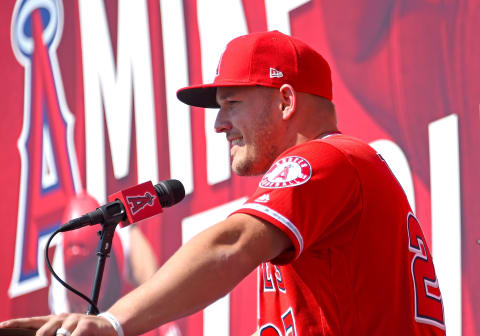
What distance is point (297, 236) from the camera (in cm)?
126

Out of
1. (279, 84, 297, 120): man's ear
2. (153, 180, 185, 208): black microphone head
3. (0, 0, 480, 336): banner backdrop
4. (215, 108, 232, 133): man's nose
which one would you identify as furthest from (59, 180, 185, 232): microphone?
(0, 0, 480, 336): banner backdrop

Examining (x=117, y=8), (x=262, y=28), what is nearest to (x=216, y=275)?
(x=262, y=28)

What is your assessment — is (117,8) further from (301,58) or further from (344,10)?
(301,58)

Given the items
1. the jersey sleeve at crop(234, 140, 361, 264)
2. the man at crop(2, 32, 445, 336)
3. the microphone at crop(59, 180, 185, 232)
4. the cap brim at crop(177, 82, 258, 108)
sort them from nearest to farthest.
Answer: the man at crop(2, 32, 445, 336)
the jersey sleeve at crop(234, 140, 361, 264)
the microphone at crop(59, 180, 185, 232)
the cap brim at crop(177, 82, 258, 108)

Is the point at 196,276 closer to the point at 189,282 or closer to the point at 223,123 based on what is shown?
the point at 189,282

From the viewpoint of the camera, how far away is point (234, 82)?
167cm

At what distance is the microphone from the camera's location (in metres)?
1.49

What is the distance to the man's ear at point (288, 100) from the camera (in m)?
1.66

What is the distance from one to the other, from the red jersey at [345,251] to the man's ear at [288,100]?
17 cm

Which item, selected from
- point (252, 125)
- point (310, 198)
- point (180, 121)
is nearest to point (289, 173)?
point (310, 198)

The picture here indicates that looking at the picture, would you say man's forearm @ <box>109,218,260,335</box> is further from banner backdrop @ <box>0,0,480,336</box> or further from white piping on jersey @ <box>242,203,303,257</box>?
banner backdrop @ <box>0,0,480,336</box>

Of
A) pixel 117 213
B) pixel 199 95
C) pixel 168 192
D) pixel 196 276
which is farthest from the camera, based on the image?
pixel 199 95

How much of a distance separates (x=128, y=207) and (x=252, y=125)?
341 millimetres

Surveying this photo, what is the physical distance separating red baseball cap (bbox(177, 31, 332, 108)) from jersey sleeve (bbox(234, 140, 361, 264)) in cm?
30
